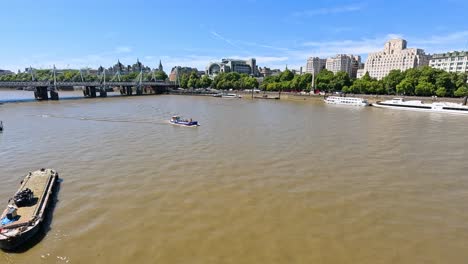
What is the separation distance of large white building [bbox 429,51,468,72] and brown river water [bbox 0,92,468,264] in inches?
6848

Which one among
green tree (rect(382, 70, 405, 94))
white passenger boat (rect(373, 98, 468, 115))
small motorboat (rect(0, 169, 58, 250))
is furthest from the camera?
green tree (rect(382, 70, 405, 94))

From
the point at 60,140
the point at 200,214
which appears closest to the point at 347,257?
the point at 200,214

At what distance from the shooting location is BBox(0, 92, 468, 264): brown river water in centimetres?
1226

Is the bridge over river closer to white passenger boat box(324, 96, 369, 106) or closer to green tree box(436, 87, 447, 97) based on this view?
white passenger boat box(324, 96, 369, 106)

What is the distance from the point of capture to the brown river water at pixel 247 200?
1226 cm

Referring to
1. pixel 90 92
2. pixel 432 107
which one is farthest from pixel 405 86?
pixel 90 92

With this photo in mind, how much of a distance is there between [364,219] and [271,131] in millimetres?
25949

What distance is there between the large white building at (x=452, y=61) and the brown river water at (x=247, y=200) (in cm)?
17395

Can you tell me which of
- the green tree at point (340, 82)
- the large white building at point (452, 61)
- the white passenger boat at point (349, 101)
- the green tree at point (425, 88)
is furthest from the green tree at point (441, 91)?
the large white building at point (452, 61)

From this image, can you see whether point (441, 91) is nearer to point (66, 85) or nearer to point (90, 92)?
point (90, 92)

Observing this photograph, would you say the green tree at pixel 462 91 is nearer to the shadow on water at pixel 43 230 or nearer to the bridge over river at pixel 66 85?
the shadow on water at pixel 43 230

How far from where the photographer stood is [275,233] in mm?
13539

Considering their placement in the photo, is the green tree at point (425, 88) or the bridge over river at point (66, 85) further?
the green tree at point (425, 88)

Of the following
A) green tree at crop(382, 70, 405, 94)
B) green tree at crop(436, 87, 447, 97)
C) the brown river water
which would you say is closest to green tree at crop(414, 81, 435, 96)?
green tree at crop(436, 87, 447, 97)
